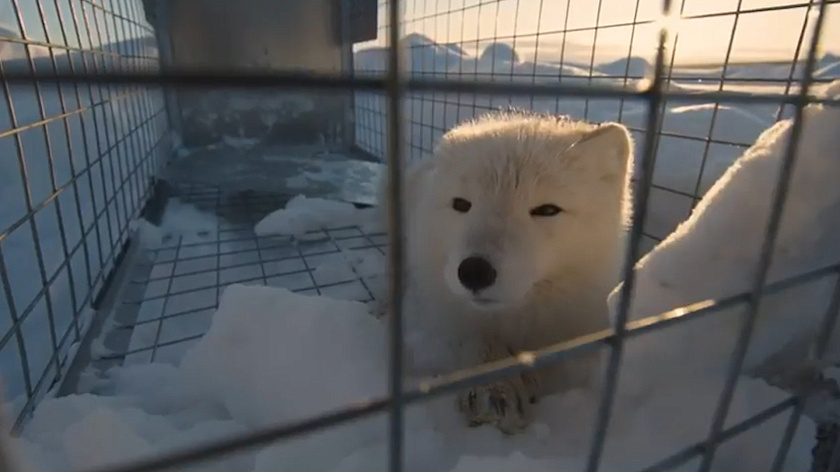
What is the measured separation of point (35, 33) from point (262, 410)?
40.4 inches

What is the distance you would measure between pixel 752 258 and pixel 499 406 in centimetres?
44

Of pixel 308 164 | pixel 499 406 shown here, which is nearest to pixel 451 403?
pixel 499 406

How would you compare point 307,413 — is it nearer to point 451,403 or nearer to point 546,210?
point 451,403

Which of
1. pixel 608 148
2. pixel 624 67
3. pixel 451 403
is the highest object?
pixel 624 67

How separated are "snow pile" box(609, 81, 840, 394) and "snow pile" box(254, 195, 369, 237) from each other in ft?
4.83

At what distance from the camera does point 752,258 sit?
2.55ft

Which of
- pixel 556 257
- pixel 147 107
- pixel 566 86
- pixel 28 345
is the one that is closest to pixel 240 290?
pixel 28 345

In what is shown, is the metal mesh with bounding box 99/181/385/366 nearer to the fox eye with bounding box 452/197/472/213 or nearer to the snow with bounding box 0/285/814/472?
the snow with bounding box 0/285/814/472

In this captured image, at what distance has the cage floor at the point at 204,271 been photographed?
1274mm

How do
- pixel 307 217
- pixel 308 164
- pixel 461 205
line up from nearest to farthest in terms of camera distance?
pixel 461 205, pixel 307 217, pixel 308 164

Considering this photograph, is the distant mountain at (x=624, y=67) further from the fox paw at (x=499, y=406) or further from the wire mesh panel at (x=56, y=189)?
the wire mesh panel at (x=56, y=189)

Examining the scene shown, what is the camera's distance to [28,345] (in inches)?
42.1

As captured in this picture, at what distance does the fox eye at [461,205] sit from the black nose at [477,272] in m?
0.17

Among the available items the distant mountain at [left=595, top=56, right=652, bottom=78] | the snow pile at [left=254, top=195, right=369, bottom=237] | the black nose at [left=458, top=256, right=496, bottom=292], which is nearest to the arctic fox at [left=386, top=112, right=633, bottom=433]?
the black nose at [left=458, top=256, right=496, bottom=292]
